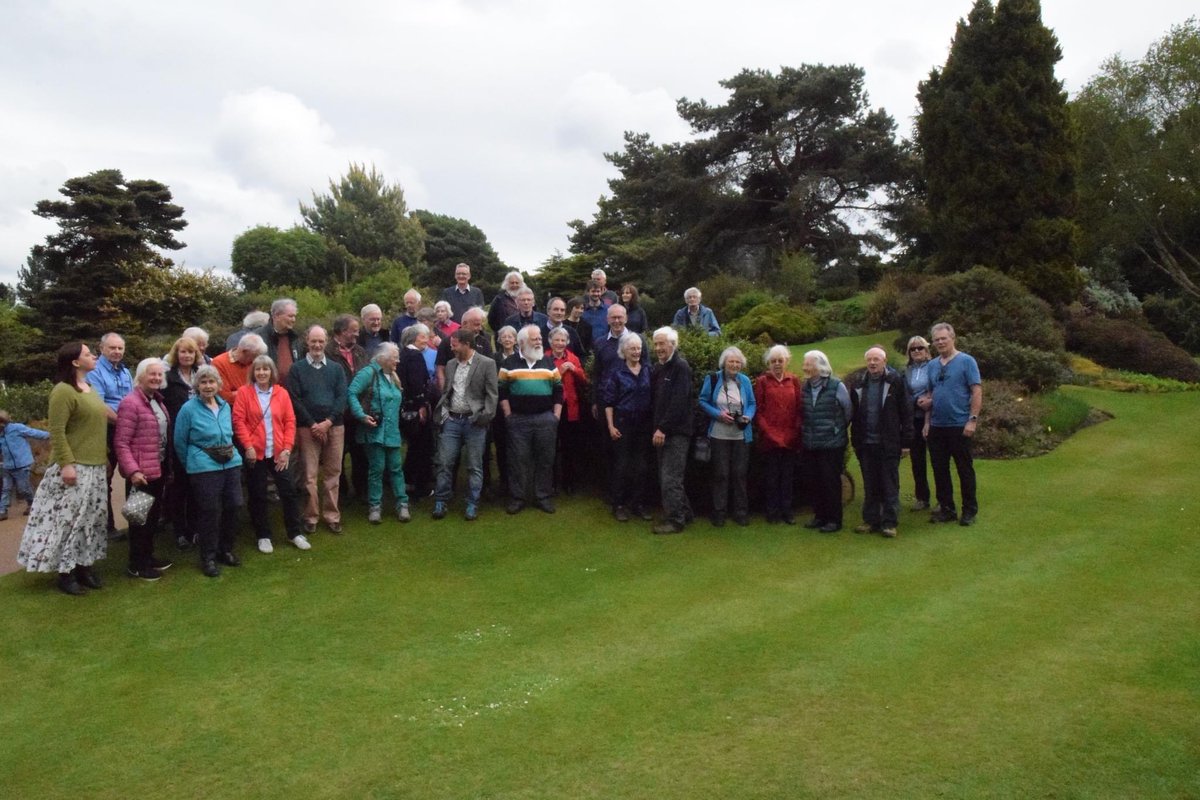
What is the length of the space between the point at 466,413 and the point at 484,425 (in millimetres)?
215

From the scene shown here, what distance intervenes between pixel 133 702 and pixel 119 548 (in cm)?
338

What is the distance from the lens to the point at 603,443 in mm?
9172

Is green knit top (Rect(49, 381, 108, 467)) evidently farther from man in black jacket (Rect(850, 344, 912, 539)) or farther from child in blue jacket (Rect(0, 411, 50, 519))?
man in black jacket (Rect(850, 344, 912, 539))

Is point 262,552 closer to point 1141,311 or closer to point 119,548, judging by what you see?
point 119,548

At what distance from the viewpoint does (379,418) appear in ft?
27.0

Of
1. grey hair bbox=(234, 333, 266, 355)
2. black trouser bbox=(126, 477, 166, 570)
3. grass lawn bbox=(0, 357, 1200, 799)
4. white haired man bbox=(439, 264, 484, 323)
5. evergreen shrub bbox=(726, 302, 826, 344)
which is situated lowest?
grass lawn bbox=(0, 357, 1200, 799)

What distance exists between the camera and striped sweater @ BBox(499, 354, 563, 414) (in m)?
8.50

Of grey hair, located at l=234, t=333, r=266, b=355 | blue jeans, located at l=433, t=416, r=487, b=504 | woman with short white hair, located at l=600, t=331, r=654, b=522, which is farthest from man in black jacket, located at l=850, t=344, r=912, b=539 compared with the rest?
grey hair, located at l=234, t=333, r=266, b=355

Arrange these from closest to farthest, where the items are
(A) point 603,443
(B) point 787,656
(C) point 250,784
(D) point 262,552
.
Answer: (C) point 250,784
(B) point 787,656
(D) point 262,552
(A) point 603,443

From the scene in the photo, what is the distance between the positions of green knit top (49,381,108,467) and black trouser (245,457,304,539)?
117 centimetres

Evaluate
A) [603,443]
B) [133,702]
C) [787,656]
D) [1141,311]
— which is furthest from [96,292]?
[1141,311]

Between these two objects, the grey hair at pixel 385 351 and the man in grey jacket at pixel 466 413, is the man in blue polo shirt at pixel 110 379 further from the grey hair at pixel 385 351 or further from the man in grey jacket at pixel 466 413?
the man in grey jacket at pixel 466 413

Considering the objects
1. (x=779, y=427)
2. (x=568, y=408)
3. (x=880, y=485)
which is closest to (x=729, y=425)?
(x=779, y=427)

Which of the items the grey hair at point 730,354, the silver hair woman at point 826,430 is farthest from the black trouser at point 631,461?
the silver hair woman at point 826,430
